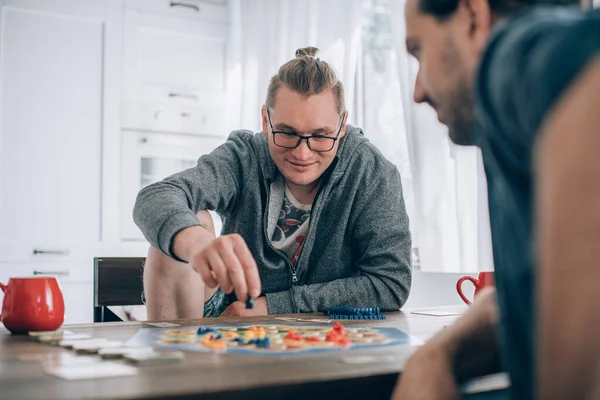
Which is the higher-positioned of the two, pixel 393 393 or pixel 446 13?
pixel 446 13

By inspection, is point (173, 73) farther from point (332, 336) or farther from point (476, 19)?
point (476, 19)

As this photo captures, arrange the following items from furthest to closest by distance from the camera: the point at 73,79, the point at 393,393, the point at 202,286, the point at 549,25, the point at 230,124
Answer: the point at 230,124 < the point at 73,79 < the point at 202,286 < the point at 393,393 < the point at 549,25

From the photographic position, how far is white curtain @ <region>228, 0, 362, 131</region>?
10.3ft

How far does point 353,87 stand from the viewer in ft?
Answer: 10.3

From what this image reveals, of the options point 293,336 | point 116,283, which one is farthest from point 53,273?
point 293,336

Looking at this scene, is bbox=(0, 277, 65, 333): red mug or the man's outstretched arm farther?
bbox=(0, 277, 65, 333): red mug

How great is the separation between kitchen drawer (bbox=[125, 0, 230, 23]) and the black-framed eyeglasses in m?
2.26

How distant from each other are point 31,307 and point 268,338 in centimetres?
47

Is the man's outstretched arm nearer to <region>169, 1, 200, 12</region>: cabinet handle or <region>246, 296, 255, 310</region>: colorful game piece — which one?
<region>246, 296, 255, 310</region>: colorful game piece

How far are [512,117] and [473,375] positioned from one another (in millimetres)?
503

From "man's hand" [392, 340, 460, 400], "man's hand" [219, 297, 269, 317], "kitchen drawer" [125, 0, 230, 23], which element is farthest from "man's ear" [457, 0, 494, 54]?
"kitchen drawer" [125, 0, 230, 23]

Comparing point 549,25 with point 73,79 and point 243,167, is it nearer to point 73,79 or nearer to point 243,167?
point 243,167

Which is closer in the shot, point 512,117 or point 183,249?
point 512,117

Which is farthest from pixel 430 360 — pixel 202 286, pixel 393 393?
pixel 202 286
